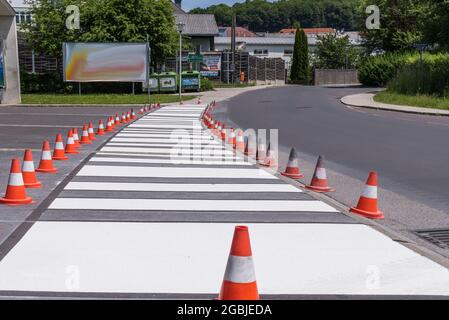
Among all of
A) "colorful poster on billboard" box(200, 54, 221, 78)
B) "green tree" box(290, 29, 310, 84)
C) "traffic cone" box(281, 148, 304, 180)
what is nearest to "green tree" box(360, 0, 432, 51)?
"green tree" box(290, 29, 310, 84)

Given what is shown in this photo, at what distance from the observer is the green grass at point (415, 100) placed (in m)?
27.3

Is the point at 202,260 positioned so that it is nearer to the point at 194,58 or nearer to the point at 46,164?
the point at 46,164

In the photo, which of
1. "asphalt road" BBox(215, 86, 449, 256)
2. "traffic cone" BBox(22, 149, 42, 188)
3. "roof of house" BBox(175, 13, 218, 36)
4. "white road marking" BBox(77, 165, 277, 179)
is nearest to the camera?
"asphalt road" BBox(215, 86, 449, 256)

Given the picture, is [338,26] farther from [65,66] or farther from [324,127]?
[324,127]

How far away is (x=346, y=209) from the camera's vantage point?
745 centimetres

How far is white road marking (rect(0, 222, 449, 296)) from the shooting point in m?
4.57

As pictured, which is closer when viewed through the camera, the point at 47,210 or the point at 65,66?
the point at 47,210

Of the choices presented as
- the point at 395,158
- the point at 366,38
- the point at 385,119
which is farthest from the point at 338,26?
the point at 395,158

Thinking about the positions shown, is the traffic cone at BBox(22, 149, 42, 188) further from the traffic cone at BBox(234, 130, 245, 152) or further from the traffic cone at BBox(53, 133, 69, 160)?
the traffic cone at BBox(234, 130, 245, 152)

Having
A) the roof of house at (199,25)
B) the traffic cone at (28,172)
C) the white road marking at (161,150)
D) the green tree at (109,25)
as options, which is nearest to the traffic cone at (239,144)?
the white road marking at (161,150)

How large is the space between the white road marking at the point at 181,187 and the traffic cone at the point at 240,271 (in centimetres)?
453

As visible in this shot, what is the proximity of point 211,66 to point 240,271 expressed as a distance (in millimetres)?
50262

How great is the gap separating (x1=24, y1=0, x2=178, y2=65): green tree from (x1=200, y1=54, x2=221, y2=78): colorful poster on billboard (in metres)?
12.9
